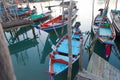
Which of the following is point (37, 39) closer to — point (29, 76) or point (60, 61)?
point (29, 76)

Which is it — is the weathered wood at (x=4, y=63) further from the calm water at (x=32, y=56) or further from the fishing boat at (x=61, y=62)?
the calm water at (x=32, y=56)

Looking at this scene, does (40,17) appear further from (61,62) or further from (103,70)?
(103,70)

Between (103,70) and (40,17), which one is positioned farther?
(40,17)

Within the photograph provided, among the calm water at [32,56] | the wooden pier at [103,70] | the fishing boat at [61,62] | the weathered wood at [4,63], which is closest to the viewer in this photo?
the weathered wood at [4,63]

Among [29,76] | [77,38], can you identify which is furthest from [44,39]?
[29,76]


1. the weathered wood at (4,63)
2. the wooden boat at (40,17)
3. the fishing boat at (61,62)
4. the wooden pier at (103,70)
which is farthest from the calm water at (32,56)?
the weathered wood at (4,63)

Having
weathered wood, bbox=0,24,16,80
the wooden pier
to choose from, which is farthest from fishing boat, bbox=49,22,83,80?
weathered wood, bbox=0,24,16,80

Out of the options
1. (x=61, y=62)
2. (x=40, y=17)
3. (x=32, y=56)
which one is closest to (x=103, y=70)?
(x=61, y=62)

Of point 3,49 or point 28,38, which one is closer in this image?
point 3,49

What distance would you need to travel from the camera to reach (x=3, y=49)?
1429 millimetres

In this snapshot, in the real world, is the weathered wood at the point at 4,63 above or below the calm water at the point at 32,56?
above

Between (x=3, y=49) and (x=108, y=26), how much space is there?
16757mm

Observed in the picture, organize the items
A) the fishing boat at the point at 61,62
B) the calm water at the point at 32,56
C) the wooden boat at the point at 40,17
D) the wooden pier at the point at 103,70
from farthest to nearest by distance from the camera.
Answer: the wooden boat at the point at 40,17
the calm water at the point at 32,56
the fishing boat at the point at 61,62
the wooden pier at the point at 103,70

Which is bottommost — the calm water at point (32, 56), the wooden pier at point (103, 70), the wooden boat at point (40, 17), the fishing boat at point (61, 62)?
the calm water at point (32, 56)
